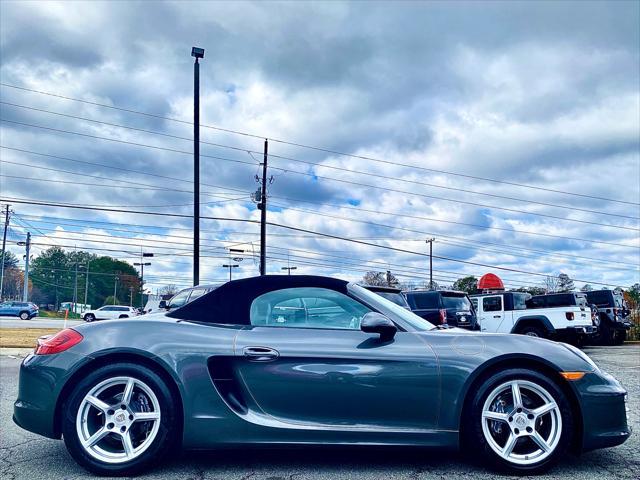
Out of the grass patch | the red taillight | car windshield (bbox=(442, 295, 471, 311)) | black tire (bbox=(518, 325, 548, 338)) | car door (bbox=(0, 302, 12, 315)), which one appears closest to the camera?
the red taillight

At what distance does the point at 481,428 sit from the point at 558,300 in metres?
14.4

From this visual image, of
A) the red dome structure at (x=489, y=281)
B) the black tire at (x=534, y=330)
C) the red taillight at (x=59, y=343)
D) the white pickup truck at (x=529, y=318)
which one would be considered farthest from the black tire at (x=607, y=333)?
the red taillight at (x=59, y=343)

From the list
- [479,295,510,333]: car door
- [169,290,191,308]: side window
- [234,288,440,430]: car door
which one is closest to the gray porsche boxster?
[234,288,440,430]: car door

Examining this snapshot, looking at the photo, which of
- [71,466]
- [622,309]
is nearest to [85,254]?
[622,309]

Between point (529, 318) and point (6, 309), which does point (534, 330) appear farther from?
point (6, 309)

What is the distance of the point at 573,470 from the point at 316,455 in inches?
67.6

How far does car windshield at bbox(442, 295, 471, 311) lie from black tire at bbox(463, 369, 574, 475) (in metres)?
12.0

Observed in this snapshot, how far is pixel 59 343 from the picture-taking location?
369cm

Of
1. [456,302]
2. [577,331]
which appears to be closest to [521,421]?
[456,302]

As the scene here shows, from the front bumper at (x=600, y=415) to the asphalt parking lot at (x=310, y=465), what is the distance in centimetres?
21

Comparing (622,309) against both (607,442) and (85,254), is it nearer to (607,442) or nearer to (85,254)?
(607,442)

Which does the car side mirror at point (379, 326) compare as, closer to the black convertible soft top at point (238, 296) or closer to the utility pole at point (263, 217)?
the black convertible soft top at point (238, 296)

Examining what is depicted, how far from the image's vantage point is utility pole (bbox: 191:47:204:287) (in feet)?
54.1

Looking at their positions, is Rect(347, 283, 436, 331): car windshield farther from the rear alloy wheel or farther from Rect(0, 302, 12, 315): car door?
Rect(0, 302, 12, 315): car door
